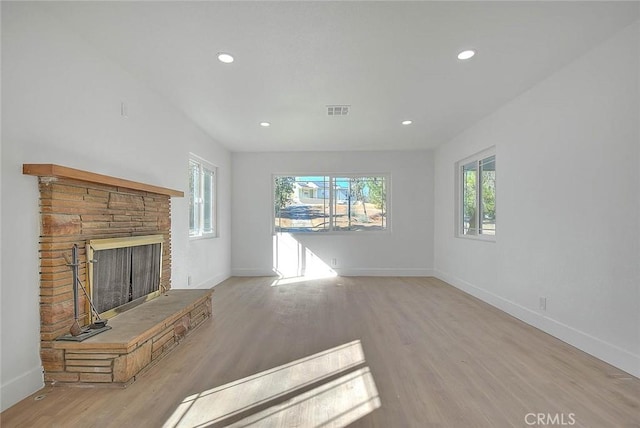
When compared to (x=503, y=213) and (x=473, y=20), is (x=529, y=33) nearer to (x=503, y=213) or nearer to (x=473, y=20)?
(x=473, y=20)

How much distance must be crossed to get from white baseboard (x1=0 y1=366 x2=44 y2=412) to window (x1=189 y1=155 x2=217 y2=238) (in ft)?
9.31

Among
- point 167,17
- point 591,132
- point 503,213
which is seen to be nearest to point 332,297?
point 503,213

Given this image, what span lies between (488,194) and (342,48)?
3248mm

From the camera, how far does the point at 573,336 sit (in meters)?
2.89

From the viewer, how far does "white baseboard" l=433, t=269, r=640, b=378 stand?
239 cm

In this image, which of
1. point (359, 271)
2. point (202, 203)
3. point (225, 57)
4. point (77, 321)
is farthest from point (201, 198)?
point (359, 271)

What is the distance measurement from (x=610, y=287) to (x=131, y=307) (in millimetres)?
4119

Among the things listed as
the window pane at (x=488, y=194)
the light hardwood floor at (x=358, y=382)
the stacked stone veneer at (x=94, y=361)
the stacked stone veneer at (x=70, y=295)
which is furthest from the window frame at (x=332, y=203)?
the stacked stone veneer at (x=94, y=361)

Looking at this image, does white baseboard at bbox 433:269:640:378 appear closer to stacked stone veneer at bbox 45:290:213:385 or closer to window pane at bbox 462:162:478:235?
window pane at bbox 462:162:478:235

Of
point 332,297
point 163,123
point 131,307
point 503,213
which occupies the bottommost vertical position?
point 332,297

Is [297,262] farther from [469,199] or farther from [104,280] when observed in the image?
[104,280]

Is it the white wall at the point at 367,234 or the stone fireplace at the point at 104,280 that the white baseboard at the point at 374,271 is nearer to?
the white wall at the point at 367,234

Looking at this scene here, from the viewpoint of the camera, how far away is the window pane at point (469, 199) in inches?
199

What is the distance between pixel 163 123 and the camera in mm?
3752
